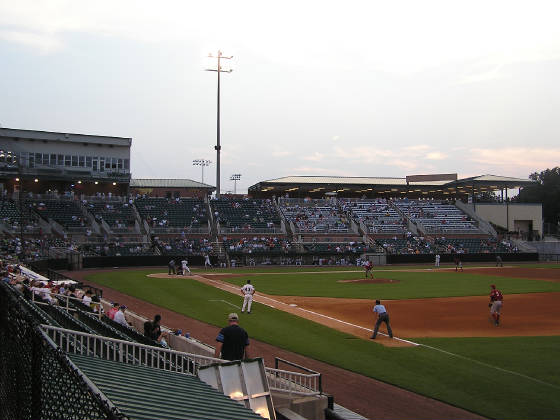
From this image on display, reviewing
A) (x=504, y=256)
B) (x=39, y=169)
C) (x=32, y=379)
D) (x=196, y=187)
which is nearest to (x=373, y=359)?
(x=32, y=379)

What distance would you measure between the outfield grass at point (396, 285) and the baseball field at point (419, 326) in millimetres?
68

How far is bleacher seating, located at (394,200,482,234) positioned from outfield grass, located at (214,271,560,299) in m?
24.3

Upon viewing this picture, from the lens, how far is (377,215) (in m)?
73.1

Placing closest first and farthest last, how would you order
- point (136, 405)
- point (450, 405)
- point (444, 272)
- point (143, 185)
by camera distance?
point (136, 405)
point (450, 405)
point (444, 272)
point (143, 185)

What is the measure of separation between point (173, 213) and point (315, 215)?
60.0 feet

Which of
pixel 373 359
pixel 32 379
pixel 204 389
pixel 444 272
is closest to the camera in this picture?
pixel 32 379

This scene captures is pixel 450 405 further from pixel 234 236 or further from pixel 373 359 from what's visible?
pixel 234 236

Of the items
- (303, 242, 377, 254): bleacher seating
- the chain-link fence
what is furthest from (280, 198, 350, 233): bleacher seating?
the chain-link fence

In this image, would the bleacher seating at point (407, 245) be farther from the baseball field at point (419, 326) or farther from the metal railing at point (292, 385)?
the metal railing at point (292, 385)

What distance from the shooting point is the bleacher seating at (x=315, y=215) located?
6775 cm

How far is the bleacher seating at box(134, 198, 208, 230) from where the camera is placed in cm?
6402

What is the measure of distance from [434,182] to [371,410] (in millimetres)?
80563

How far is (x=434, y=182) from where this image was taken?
88.3 meters

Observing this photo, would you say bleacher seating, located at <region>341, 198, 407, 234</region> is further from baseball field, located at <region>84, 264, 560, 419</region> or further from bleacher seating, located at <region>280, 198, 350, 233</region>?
baseball field, located at <region>84, 264, 560, 419</region>
